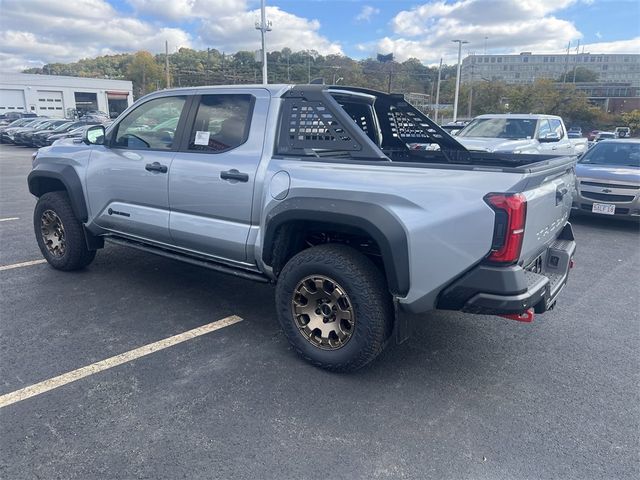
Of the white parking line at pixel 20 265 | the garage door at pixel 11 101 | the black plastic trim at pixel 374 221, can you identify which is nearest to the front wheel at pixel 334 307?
the black plastic trim at pixel 374 221

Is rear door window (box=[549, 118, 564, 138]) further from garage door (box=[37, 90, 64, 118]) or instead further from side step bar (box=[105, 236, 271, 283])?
garage door (box=[37, 90, 64, 118])

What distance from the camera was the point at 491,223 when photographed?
2514mm

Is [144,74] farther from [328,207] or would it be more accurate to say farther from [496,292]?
[496,292]

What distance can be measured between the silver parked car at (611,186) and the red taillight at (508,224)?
553 centimetres

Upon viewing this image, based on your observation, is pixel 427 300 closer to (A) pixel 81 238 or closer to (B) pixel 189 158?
(B) pixel 189 158

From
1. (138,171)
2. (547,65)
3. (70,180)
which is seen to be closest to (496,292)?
(138,171)

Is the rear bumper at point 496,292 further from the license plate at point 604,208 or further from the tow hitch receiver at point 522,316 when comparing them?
the license plate at point 604,208

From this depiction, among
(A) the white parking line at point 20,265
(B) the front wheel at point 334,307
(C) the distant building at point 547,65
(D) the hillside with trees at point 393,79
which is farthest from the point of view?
(C) the distant building at point 547,65

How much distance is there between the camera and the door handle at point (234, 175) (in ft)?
11.2

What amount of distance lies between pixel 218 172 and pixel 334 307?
1.36 m

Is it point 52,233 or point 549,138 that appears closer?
point 52,233

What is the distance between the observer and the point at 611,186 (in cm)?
768

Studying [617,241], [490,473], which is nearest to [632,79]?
[617,241]

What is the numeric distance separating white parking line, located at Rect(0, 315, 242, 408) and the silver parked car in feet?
19.9
